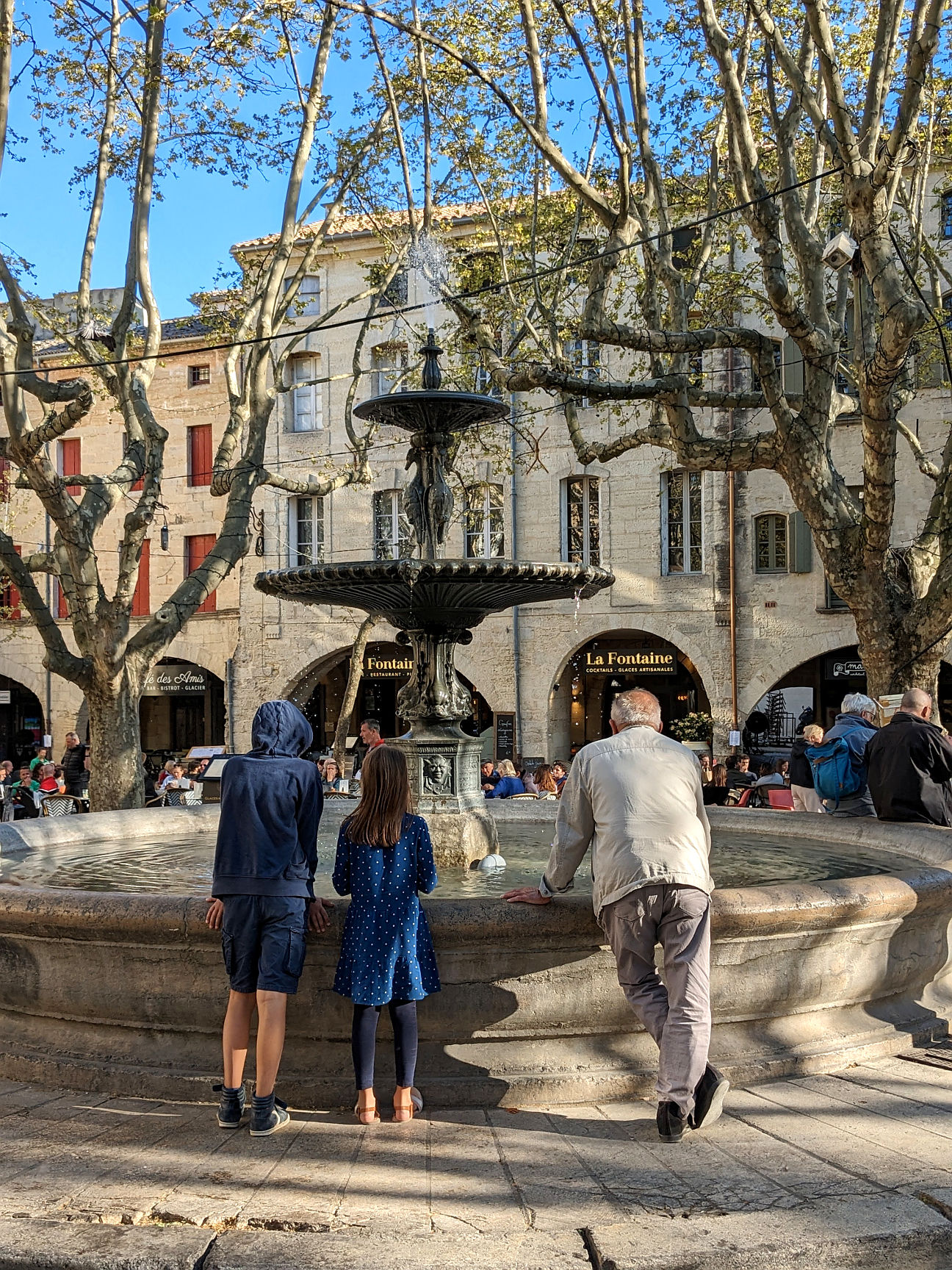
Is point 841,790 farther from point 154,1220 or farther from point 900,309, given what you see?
point 154,1220

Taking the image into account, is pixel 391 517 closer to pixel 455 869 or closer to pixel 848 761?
pixel 848 761

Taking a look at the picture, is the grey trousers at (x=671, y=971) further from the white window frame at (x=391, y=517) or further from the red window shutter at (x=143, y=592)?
the red window shutter at (x=143, y=592)

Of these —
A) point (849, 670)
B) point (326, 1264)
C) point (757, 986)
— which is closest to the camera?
point (326, 1264)

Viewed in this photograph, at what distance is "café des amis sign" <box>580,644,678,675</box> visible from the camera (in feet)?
85.6

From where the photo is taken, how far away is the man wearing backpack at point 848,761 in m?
8.38

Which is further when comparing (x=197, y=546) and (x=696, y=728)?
(x=197, y=546)

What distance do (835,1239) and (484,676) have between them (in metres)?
22.9

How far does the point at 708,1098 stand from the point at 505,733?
21962 millimetres

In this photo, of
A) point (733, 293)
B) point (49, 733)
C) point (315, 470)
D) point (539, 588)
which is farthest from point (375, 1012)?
point (49, 733)

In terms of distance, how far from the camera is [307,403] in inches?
1134

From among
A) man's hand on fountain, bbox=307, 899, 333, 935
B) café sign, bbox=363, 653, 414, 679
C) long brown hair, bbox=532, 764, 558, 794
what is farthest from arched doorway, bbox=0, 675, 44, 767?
man's hand on fountain, bbox=307, 899, 333, 935

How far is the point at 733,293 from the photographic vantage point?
55.9 feet

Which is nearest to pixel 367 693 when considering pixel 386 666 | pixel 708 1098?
pixel 386 666

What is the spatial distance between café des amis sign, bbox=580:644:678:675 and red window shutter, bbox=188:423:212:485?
10.6 meters
